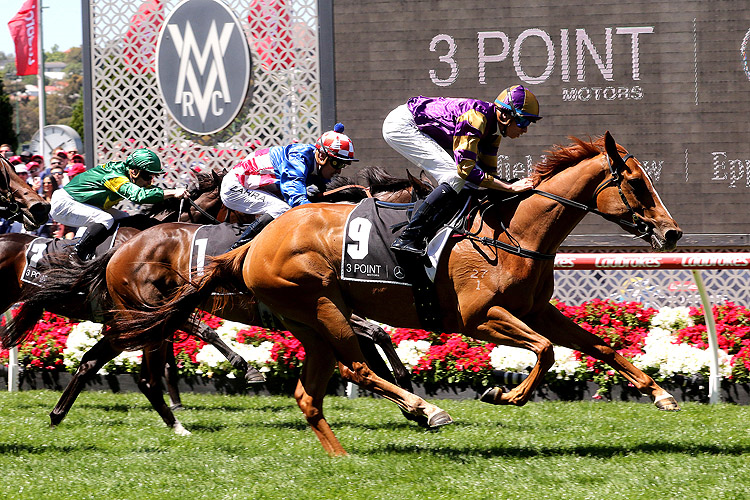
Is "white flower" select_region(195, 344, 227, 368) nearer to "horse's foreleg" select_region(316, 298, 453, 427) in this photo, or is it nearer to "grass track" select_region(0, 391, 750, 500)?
"grass track" select_region(0, 391, 750, 500)

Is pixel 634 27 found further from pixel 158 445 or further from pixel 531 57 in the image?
pixel 158 445

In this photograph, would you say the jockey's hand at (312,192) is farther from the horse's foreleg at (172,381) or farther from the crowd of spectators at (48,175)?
the crowd of spectators at (48,175)

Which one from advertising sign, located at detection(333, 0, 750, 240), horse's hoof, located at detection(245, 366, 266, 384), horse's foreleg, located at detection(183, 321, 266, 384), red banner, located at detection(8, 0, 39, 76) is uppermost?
red banner, located at detection(8, 0, 39, 76)

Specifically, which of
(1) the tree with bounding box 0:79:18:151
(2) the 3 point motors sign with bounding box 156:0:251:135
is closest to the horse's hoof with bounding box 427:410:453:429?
(2) the 3 point motors sign with bounding box 156:0:251:135

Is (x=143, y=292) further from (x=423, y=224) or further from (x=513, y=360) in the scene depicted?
(x=513, y=360)

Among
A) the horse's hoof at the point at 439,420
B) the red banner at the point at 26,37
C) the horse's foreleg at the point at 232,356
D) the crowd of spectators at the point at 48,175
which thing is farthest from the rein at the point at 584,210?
the red banner at the point at 26,37

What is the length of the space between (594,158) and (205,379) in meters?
3.90

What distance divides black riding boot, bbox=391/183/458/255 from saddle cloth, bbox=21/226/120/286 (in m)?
2.56

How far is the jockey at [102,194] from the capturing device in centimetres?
652

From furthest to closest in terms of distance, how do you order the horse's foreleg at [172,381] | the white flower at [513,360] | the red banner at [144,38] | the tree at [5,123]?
the tree at [5,123] < the red banner at [144,38] < the horse's foreleg at [172,381] < the white flower at [513,360]

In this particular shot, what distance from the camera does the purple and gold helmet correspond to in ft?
15.8

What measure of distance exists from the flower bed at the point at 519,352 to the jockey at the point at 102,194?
4.44ft

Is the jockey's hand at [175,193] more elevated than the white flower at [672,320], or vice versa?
the jockey's hand at [175,193]

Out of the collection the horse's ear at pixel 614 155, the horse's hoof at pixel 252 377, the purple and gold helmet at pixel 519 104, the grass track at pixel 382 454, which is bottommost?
the grass track at pixel 382 454
